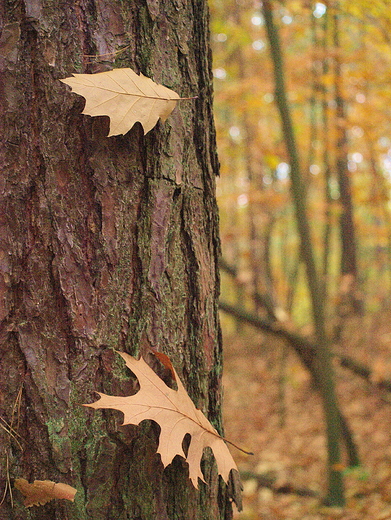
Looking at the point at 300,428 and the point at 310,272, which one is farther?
the point at 300,428

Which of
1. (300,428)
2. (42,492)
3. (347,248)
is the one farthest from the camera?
(347,248)

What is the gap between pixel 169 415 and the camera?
0.95 metres

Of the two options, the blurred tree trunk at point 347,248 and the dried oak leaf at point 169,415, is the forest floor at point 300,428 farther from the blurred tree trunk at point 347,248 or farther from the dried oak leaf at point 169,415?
A: the dried oak leaf at point 169,415

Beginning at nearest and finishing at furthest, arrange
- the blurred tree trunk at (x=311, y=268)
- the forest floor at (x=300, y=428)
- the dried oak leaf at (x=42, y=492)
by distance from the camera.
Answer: the dried oak leaf at (x=42, y=492)
the blurred tree trunk at (x=311, y=268)
the forest floor at (x=300, y=428)

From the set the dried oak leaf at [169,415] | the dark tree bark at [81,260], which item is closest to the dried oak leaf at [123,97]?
the dark tree bark at [81,260]

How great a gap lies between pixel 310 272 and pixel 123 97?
320cm

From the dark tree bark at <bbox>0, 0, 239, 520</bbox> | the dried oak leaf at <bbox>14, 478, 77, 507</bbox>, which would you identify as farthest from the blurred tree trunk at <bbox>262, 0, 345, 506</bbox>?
the dried oak leaf at <bbox>14, 478, 77, 507</bbox>

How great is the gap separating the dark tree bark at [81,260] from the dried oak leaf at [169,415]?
5 cm

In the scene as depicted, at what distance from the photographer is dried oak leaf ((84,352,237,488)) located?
905 millimetres

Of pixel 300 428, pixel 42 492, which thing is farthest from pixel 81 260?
pixel 300 428

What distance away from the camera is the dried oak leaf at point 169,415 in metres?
0.90

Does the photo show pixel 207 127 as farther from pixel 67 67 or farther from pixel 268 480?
pixel 268 480

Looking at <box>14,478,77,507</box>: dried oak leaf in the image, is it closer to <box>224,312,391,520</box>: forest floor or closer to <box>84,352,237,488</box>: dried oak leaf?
<box>84,352,237,488</box>: dried oak leaf

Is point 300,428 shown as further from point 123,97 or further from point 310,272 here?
point 123,97
